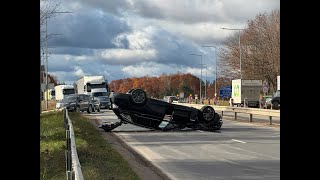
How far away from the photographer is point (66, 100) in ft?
143

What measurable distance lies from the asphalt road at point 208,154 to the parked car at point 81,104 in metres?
23.4

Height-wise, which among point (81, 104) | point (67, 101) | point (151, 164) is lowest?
point (151, 164)

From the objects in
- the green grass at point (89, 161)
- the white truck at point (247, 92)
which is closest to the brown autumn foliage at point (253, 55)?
the white truck at point (247, 92)

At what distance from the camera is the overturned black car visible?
1983 cm

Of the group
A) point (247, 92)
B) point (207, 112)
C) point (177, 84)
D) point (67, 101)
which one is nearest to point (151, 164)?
point (207, 112)

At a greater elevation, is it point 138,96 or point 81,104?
point 138,96

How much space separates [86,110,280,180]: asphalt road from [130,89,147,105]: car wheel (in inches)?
56.1

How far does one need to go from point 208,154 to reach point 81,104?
3169 cm

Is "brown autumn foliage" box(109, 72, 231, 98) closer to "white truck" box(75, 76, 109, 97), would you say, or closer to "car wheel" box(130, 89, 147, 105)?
"white truck" box(75, 76, 109, 97)

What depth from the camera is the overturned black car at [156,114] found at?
1983 centimetres

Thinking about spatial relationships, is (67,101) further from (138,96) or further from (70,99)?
(138,96)

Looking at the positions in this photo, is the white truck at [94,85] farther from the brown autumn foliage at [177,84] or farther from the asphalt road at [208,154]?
the asphalt road at [208,154]

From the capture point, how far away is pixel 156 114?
20.2 m
